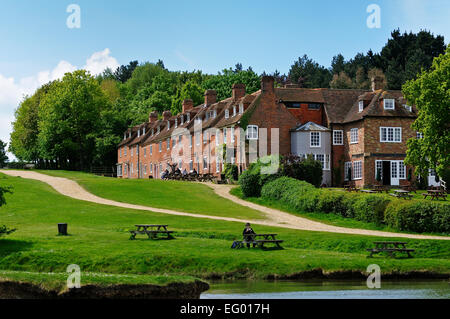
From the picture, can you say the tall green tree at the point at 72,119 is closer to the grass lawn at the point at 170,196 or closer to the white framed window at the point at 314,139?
the grass lawn at the point at 170,196

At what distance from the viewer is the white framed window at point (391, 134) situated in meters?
64.8

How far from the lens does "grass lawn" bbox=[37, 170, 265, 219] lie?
164 ft

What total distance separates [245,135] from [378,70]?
5622 centimetres

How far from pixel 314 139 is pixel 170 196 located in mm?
17949

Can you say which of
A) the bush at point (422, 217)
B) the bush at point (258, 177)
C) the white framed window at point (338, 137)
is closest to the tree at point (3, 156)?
the white framed window at point (338, 137)

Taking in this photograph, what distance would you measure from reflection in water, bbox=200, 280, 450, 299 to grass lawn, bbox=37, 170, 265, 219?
20.3 m

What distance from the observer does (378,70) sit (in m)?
115

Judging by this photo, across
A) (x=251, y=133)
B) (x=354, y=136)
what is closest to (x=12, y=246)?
Result: (x=251, y=133)

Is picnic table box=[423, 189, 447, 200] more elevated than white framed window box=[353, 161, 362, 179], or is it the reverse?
white framed window box=[353, 161, 362, 179]

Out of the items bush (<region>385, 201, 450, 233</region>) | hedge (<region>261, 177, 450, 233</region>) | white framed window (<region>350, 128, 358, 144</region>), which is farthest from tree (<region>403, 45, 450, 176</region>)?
white framed window (<region>350, 128, 358, 144</region>)

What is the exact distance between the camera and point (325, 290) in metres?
24.0

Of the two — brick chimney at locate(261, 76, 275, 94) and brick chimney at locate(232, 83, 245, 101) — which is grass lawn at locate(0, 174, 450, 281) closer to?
brick chimney at locate(261, 76, 275, 94)

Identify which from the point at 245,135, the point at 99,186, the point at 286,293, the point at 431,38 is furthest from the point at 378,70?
the point at 286,293

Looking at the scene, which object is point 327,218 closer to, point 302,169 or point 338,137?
point 302,169
